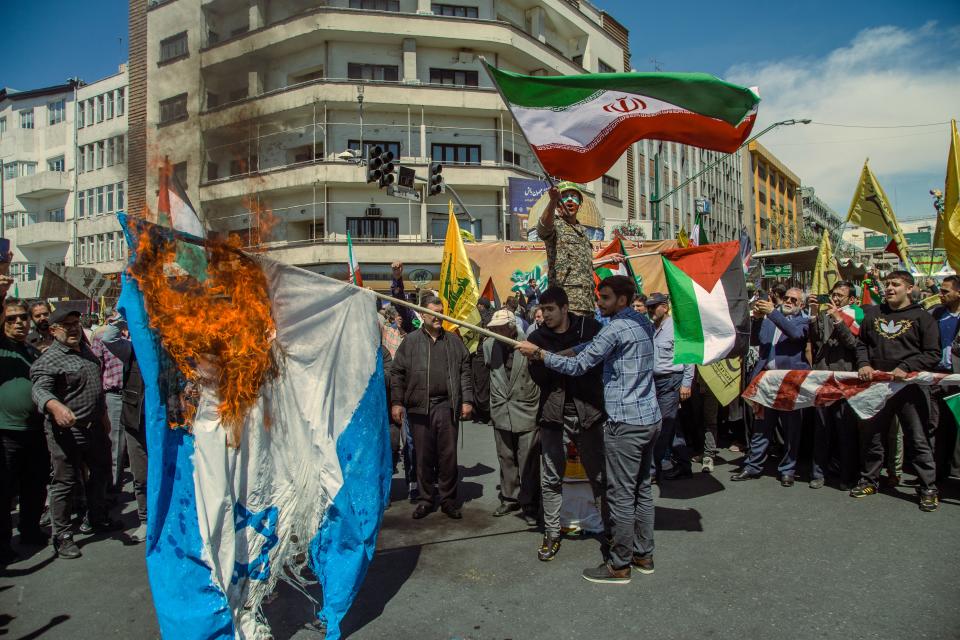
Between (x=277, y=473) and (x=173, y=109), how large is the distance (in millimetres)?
2856

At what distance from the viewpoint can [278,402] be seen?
12.7 feet

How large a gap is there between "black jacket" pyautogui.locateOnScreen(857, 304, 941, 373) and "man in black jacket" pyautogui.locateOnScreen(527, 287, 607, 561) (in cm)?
334

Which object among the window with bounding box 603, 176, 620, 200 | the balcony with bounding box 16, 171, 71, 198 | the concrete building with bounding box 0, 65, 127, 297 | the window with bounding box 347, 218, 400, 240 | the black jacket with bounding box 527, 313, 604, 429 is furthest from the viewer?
the balcony with bounding box 16, 171, 71, 198

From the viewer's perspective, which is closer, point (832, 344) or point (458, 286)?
point (832, 344)

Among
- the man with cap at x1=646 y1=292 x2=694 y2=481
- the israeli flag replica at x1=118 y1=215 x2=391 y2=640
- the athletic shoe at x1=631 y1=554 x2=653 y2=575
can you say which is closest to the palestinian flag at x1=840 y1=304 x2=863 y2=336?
the man with cap at x1=646 y1=292 x2=694 y2=481

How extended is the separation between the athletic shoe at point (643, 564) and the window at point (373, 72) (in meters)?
28.0

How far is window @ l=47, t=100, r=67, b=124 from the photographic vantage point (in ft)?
148

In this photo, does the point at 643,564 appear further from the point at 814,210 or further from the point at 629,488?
the point at 814,210

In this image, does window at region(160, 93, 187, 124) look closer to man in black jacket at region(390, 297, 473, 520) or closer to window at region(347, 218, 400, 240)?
man in black jacket at region(390, 297, 473, 520)

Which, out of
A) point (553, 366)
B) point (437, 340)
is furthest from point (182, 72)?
point (553, 366)

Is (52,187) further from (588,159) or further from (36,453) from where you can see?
(588,159)

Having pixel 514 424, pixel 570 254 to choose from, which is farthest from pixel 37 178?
pixel 570 254

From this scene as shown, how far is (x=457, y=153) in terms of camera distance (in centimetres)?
3141

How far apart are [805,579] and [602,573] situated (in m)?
1.42
